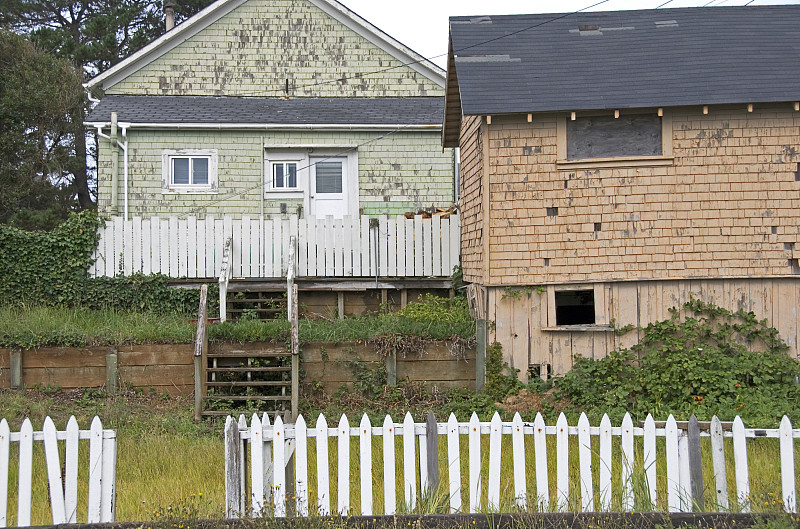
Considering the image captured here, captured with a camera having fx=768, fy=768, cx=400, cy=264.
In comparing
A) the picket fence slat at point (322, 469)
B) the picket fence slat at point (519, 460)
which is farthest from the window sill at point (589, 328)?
the picket fence slat at point (322, 469)

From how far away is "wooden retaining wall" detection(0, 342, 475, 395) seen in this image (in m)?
11.5

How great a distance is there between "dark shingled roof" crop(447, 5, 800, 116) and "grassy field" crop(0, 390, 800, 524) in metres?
4.83

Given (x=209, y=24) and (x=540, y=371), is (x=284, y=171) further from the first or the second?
(x=540, y=371)

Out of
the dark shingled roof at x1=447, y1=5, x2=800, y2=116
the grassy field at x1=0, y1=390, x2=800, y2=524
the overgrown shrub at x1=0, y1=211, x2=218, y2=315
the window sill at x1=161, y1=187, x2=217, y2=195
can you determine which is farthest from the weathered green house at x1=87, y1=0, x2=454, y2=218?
the grassy field at x1=0, y1=390, x2=800, y2=524

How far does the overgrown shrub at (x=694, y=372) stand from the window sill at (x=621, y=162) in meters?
2.12

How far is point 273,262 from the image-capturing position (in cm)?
1479

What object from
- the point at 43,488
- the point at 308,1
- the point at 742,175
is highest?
the point at 308,1

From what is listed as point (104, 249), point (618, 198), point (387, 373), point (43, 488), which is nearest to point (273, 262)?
point (104, 249)

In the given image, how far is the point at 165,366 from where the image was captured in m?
11.6

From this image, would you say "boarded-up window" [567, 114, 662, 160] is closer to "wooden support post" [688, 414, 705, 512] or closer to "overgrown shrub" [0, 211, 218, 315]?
"wooden support post" [688, 414, 705, 512]

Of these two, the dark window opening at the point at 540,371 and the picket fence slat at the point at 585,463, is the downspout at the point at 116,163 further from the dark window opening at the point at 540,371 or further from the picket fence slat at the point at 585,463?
the picket fence slat at the point at 585,463

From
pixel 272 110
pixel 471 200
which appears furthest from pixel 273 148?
pixel 471 200

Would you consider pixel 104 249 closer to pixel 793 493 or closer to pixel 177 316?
pixel 177 316

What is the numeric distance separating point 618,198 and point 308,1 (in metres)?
11.0
